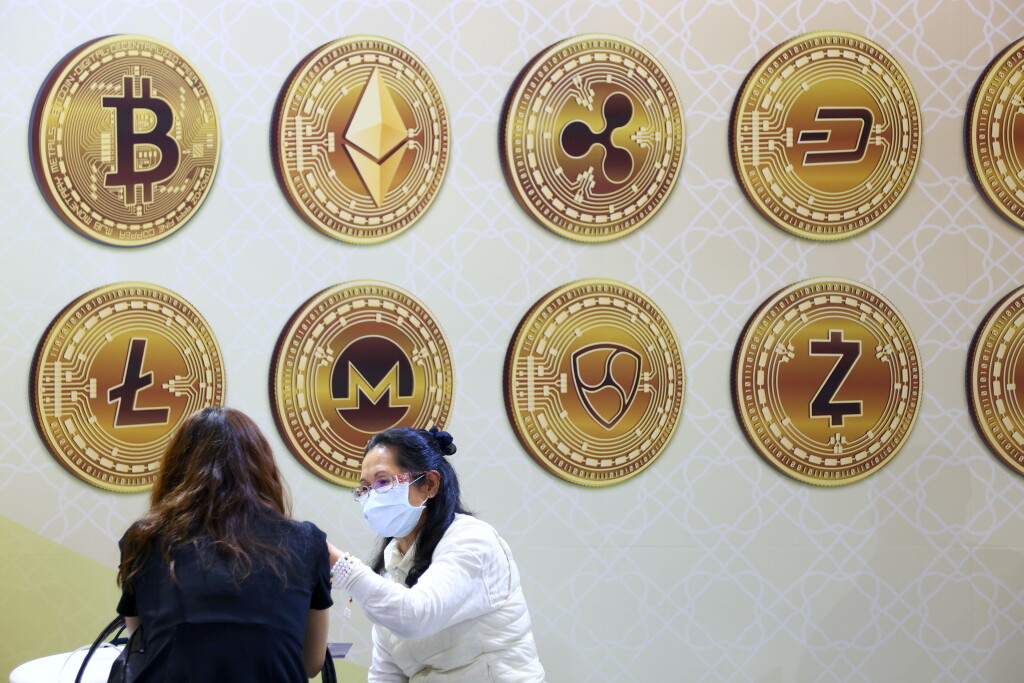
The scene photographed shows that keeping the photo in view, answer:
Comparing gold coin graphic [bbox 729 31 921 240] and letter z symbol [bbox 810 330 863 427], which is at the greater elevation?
gold coin graphic [bbox 729 31 921 240]

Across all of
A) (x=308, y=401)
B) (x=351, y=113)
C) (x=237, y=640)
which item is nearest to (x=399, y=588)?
(x=237, y=640)

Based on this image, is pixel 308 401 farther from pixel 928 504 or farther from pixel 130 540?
pixel 928 504

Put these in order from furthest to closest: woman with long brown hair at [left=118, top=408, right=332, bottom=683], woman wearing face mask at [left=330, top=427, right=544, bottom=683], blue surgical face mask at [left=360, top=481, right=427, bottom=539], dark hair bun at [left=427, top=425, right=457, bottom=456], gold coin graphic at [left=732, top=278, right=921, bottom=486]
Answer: gold coin graphic at [left=732, top=278, right=921, bottom=486] < dark hair bun at [left=427, top=425, right=457, bottom=456] < blue surgical face mask at [left=360, top=481, right=427, bottom=539] < woman wearing face mask at [left=330, top=427, right=544, bottom=683] < woman with long brown hair at [left=118, top=408, right=332, bottom=683]

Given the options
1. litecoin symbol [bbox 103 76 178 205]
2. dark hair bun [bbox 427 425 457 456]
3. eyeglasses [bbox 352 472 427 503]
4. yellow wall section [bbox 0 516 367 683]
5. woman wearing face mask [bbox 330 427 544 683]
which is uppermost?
litecoin symbol [bbox 103 76 178 205]

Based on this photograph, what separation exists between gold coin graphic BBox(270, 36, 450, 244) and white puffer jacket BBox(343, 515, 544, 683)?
3.64 feet

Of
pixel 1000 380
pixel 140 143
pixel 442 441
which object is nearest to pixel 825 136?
pixel 1000 380

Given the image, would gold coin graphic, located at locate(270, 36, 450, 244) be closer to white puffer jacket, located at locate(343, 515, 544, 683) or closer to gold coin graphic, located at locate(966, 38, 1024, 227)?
white puffer jacket, located at locate(343, 515, 544, 683)

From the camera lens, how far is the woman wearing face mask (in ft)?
6.72

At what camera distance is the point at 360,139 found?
9.97ft

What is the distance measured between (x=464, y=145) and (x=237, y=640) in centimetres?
173

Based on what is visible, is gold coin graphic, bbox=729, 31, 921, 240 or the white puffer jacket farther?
gold coin graphic, bbox=729, 31, 921, 240

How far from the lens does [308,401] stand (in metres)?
3.02

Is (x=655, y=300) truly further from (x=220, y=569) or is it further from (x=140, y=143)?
(x=220, y=569)

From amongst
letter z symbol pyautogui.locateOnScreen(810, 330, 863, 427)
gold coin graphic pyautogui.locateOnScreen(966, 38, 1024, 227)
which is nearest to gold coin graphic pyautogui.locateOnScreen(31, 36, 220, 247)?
letter z symbol pyautogui.locateOnScreen(810, 330, 863, 427)
